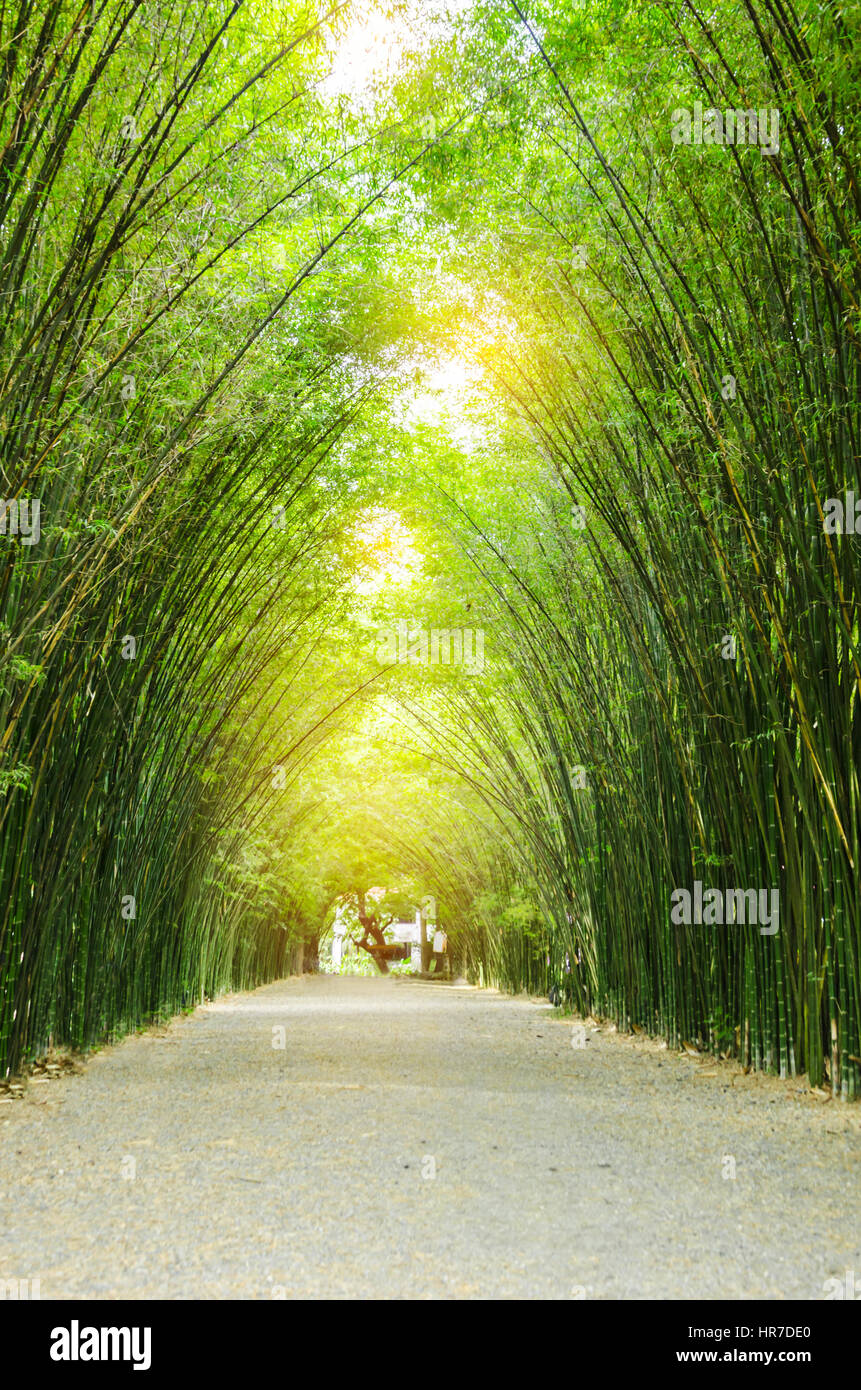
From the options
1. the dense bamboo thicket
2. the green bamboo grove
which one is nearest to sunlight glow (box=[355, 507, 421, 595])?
the green bamboo grove

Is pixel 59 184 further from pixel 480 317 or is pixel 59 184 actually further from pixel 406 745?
pixel 406 745

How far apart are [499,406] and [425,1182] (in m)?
4.04

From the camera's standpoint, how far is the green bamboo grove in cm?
310

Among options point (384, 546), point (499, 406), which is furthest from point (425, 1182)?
point (384, 546)

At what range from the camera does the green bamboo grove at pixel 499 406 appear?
310 centimetres

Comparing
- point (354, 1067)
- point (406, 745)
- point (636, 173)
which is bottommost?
point (354, 1067)

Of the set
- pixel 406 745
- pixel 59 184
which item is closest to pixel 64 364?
pixel 59 184

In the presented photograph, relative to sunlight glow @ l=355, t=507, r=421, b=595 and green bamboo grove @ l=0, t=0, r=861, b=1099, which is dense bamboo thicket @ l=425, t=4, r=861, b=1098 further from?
sunlight glow @ l=355, t=507, r=421, b=595

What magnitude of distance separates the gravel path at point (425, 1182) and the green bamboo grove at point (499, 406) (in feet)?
1.74

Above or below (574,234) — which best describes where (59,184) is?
below

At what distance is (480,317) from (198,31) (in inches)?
84.7

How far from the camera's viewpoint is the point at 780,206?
3.31 metres

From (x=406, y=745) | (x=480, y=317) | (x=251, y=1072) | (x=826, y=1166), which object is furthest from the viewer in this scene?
(x=406, y=745)

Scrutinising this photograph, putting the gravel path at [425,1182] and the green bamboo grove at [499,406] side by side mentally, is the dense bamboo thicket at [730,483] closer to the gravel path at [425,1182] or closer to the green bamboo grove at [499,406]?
the green bamboo grove at [499,406]
